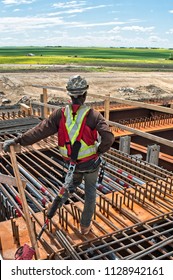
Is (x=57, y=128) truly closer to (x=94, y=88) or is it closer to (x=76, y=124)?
(x=76, y=124)

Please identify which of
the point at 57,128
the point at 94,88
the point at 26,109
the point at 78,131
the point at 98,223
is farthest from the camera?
the point at 94,88

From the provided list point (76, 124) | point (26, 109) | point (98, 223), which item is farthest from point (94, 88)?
point (76, 124)

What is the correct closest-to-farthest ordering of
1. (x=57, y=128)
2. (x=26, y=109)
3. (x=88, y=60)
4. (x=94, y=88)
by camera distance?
(x=57, y=128)
(x=26, y=109)
(x=94, y=88)
(x=88, y=60)

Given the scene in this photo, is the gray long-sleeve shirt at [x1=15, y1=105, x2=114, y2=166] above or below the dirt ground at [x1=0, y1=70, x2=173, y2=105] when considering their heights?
above

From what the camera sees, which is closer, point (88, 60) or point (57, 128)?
point (57, 128)

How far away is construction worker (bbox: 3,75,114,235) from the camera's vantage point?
2955mm

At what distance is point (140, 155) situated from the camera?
8.25m

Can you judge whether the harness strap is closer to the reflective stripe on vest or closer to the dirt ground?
the reflective stripe on vest

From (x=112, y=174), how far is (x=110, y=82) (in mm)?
31248

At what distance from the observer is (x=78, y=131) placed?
2.95 metres

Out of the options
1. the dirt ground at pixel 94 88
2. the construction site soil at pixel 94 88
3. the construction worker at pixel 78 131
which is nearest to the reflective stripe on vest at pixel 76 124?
the construction worker at pixel 78 131

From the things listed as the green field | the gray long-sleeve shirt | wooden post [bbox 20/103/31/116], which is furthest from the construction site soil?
the green field

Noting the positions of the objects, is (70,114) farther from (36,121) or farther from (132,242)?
(36,121)
